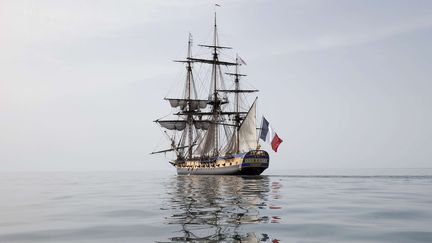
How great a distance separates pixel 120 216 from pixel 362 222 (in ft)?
36.1

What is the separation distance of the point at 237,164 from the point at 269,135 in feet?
51.5

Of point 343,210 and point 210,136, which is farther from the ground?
point 210,136

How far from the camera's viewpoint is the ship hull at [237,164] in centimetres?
8188

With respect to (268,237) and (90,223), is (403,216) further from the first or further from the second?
(90,223)

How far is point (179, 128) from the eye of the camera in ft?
377

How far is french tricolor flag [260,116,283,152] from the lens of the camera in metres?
68.9

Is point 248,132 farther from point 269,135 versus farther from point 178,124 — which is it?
point 178,124

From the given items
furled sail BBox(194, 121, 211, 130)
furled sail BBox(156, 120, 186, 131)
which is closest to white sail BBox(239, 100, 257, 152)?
furled sail BBox(194, 121, 211, 130)

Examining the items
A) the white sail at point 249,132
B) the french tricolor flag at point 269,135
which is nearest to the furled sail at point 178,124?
the white sail at point 249,132

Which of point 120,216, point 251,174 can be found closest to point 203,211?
point 120,216

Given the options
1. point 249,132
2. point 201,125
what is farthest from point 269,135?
point 201,125

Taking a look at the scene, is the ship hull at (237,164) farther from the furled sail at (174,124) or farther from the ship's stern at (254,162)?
the furled sail at (174,124)

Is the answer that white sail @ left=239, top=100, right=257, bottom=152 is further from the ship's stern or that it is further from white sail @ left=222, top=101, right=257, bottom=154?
the ship's stern

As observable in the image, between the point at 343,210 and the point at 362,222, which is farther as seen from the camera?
the point at 343,210
